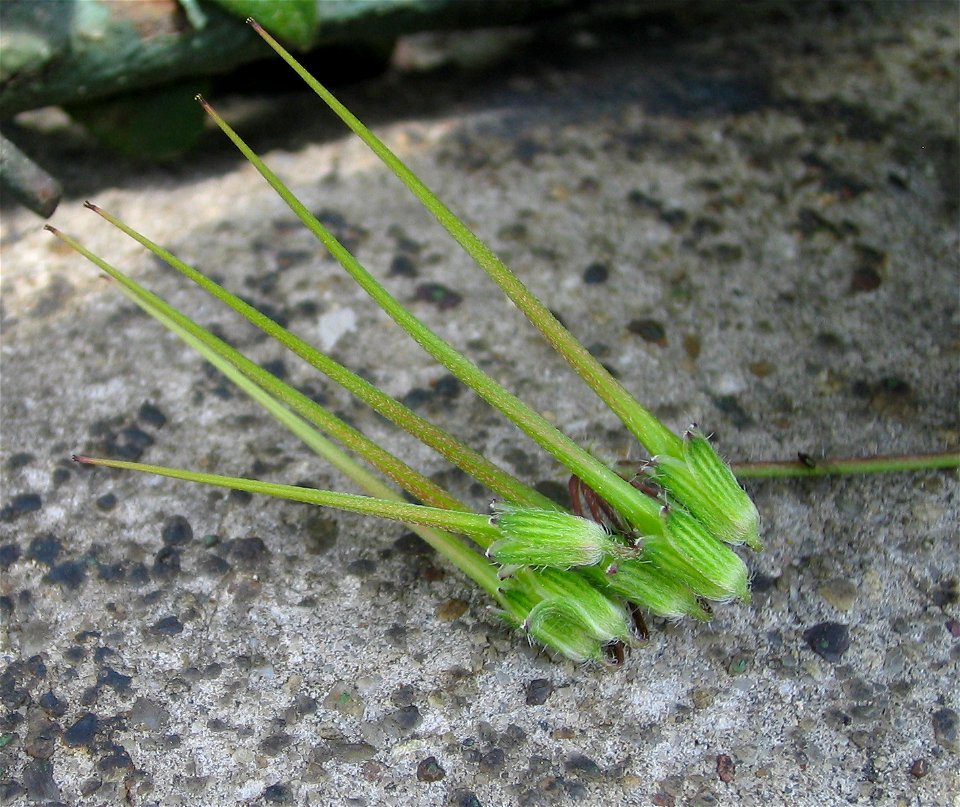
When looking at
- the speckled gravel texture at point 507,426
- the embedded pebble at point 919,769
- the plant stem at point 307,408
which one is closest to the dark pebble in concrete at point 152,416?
the speckled gravel texture at point 507,426

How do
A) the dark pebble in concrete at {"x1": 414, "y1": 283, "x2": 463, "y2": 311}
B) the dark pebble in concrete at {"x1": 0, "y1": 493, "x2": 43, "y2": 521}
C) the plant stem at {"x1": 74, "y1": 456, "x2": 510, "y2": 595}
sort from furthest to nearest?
1. the dark pebble in concrete at {"x1": 414, "y1": 283, "x2": 463, "y2": 311}
2. the dark pebble in concrete at {"x1": 0, "y1": 493, "x2": 43, "y2": 521}
3. the plant stem at {"x1": 74, "y1": 456, "x2": 510, "y2": 595}

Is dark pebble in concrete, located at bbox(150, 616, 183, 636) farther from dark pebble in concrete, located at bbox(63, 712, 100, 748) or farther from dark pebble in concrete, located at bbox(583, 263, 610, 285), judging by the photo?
dark pebble in concrete, located at bbox(583, 263, 610, 285)

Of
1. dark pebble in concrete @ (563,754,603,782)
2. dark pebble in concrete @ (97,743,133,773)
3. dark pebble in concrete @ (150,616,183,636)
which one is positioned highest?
dark pebble in concrete @ (150,616,183,636)

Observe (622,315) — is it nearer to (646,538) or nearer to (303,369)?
(303,369)

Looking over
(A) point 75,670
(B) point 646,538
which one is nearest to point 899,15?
(B) point 646,538

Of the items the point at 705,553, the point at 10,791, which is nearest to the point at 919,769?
the point at 705,553

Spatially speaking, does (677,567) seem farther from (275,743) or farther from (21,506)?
(21,506)

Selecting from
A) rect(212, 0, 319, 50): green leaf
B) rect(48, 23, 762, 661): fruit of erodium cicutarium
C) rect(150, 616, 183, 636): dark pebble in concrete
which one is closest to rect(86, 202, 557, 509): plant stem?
rect(48, 23, 762, 661): fruit of erodium cicutarium
